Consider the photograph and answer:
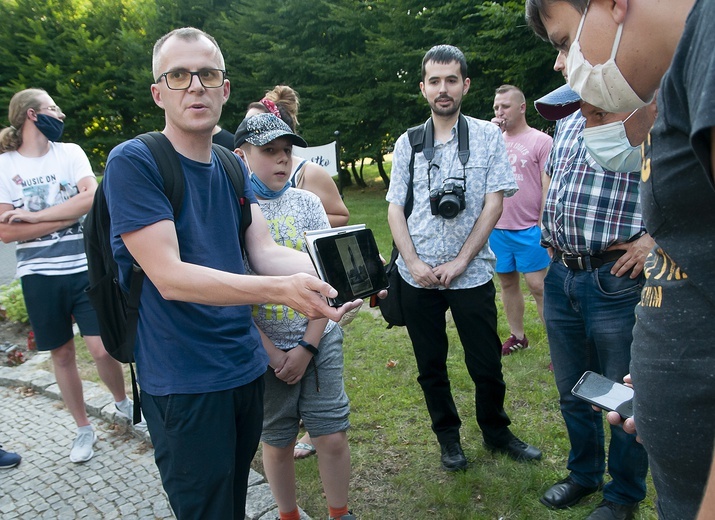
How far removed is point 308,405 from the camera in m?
2.81

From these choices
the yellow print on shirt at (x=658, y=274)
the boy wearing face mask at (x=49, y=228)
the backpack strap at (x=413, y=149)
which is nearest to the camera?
the yellow print on shirt at (x=658, y=274)

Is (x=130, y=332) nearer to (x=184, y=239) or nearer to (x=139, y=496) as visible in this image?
(x=184, y=239)

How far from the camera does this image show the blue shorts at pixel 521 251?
5164 millimetres

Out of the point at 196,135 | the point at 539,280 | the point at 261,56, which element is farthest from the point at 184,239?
the point at 261,56

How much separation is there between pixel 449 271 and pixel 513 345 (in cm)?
208

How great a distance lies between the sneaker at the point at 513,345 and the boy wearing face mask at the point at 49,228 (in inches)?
129

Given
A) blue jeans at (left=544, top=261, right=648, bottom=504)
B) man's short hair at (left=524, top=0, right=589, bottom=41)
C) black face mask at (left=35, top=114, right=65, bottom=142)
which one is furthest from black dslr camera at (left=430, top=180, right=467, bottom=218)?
black face mask at (left=35, top=114, right=65, bottom=142)

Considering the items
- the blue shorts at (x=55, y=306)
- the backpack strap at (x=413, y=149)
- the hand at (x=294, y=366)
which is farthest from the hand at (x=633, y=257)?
the blue shorts at (x=55, y=306)

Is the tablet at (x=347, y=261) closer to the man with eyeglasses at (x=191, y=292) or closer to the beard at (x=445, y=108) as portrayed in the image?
the man with eyeglasses at (x=191, y=292)

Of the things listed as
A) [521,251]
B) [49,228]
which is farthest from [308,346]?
[521,251]

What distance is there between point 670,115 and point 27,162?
396 cm

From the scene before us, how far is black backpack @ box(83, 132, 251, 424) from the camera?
203 centimetres

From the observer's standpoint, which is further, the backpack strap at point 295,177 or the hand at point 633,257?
the backpack strap at point 295,177

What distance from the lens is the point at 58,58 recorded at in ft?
71.9
